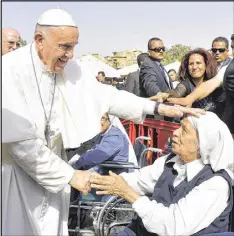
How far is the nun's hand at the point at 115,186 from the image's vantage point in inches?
97.1


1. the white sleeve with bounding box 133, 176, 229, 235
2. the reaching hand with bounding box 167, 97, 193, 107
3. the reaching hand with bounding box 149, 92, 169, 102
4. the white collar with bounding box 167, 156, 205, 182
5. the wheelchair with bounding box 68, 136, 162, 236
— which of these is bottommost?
the wheelchair with bounding box 68, 136, 162, 236

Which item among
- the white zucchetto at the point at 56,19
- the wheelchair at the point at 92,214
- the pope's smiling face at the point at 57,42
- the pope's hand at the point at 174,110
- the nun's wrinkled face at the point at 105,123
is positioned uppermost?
the white zucchetto at the point at 56,19

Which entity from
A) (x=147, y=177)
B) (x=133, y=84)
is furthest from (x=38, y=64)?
(x=133, y=84)

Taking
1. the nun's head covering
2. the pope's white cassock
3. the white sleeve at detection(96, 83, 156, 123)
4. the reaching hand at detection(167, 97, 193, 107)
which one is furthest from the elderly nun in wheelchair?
the reaching hand at detection(167, 97, 193, 107)

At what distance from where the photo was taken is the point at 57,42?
Answer: 2564 millimetres

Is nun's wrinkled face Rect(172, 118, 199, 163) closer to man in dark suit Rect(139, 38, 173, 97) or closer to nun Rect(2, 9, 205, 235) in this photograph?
nun Rect(2, 9, 205, 235)

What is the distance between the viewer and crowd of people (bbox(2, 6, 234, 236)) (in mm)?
2303

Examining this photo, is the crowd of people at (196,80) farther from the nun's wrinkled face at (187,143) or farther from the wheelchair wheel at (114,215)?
the wheelchair wheel at (114,215)

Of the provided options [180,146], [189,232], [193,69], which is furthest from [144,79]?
[189,232]

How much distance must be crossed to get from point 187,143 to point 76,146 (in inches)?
32.6

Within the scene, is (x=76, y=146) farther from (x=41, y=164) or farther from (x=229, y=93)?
(x=229, y=93)

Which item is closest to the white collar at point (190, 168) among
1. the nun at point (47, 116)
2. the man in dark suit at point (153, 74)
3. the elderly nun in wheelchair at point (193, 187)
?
the elderly nun in wheelchair at point (193, 187)

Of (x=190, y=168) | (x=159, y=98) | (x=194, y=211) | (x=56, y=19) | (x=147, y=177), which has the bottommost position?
(x=194, y=211)

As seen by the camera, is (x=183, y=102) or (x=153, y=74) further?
(x=153, y=74)
